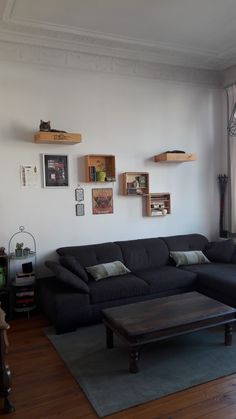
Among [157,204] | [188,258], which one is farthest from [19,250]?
[188,258]

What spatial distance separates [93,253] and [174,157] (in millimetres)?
1737

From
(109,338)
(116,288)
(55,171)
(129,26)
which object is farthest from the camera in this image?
(55,171)

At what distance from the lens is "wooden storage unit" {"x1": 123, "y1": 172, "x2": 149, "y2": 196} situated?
14.9 feet

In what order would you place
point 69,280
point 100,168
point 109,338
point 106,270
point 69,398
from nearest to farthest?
point 69,398 < point 109,338 < point 69,280 < point 106,270 < point 100,168

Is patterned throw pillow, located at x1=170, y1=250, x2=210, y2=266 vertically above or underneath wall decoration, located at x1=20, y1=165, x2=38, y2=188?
underneath

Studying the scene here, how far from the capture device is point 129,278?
3.80 m

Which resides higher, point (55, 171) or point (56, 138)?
point (56, 138)

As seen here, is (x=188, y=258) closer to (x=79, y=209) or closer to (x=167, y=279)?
(x=167, y=279)

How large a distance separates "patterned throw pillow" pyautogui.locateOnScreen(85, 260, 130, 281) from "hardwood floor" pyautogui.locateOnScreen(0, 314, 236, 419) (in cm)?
108

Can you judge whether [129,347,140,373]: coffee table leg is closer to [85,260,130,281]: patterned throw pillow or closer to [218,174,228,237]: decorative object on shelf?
[85,260,130,281]: patterned throw pillow

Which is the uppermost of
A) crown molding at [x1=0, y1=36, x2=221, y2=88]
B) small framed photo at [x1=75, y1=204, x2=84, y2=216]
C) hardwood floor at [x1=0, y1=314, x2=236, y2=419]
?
crown molding at [x1=0, y1=36, x2=221, y2=88]

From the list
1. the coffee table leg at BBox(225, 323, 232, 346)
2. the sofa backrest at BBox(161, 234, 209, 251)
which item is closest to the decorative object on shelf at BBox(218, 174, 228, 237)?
the sofa backrest at BBox(161, 234, 209, 251)

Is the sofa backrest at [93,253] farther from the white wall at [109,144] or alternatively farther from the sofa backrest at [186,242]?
the sofa backrest at [186,242]

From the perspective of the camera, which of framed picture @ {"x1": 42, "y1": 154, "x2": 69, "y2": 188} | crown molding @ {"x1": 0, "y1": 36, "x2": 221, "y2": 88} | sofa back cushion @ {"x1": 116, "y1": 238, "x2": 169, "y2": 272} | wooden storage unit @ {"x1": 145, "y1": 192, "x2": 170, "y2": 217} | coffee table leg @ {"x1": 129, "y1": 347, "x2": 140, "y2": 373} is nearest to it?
coffee table leg @ {"x1": 129, "y1": 347, "x2": 140, "y2": 373}
